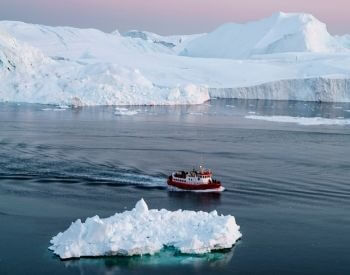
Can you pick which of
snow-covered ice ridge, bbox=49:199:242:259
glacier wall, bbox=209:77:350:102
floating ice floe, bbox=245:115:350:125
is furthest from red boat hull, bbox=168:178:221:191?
glacier wall, bbox=209:77:350:102

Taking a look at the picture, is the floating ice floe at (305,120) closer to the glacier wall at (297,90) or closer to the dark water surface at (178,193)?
the dark water surface at (178,193)

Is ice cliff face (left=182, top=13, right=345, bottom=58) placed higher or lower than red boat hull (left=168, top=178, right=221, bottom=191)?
higher

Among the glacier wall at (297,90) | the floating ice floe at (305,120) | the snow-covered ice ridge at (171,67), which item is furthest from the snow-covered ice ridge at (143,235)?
the glacier wall at (297,90)

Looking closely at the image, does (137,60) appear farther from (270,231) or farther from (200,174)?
(270,231)

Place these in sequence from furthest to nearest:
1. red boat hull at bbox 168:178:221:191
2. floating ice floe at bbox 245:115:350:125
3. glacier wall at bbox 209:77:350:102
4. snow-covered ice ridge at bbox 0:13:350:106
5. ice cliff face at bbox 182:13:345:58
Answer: ice cliff face at bbox 182:13:345:58 → glacier wall at bbox 209:77:350:102 → snow-covered ice ridge at bbox 0:13:350:106 → floating ice floe at bbox 245:115:350:125 → red boat hull at bbox 168:178:221:191

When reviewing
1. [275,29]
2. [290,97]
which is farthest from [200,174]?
[275,29]

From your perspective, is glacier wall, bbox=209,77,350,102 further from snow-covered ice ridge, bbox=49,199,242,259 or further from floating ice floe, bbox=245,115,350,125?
snow-covered ice ridge, bbox=49,199,242,259

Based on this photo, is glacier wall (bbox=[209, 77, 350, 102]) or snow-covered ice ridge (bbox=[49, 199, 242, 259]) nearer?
snow-covered ice ridge (bbox=[49, 199, 242, 259])

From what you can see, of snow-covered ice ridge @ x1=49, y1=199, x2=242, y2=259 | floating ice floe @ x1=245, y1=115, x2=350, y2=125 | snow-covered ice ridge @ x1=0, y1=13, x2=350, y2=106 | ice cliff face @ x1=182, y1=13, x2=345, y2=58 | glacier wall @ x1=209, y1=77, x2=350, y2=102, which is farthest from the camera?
ice cliff face @ x1=182, y1=13, x2=345, y2=58

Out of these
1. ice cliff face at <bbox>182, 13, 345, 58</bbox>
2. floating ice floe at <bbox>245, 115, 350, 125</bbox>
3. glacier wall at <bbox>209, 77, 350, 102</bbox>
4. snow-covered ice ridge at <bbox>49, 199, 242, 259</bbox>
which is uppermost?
ice cliff face at <bbox>182, 13, 345, 58</bbox>
